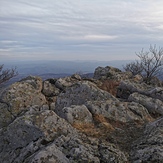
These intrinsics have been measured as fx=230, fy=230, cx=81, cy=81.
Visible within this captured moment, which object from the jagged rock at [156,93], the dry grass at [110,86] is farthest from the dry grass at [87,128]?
the dry grass at [110,86]

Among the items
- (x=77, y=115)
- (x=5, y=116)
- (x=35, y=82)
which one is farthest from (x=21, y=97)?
(x=77, y=115)

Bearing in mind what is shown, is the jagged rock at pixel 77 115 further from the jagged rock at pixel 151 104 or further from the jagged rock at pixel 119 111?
the jagged rock at pixel 151 104

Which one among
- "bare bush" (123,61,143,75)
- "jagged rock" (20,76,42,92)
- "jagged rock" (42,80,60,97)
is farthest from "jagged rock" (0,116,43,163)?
"bare bush" (123,61,143,75)

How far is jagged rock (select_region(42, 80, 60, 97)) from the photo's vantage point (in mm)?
20844

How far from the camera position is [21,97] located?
16.9 m

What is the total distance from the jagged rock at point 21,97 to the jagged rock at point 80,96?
2.47m

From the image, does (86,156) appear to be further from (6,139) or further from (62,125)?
(6,139)

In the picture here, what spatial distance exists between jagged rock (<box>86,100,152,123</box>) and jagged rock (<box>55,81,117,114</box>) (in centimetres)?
182

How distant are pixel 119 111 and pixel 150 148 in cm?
513

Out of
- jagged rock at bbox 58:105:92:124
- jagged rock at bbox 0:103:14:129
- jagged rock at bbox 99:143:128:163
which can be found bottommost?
jagged rock at bbox 0:103:14:129

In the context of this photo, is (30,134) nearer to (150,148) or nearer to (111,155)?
(111,155)

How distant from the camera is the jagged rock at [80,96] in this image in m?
16.0

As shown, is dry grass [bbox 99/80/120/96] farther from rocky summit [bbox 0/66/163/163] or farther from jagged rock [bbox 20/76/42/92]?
jagged rock [bbox 20/76/42/92]

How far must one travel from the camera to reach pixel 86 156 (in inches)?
320
